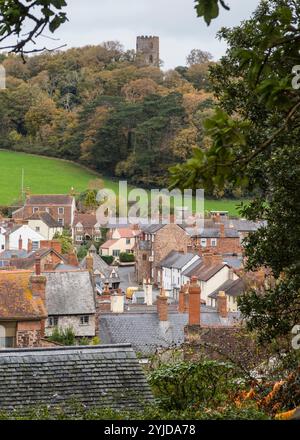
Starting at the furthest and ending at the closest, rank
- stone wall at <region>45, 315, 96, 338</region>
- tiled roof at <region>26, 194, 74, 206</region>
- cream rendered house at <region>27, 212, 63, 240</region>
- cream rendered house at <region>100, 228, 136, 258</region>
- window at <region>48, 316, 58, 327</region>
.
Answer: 1. tiled roof at <region>26, 194, 74, 206</region>
2. cream rendered house at <region>27, 212, 63, 240</region>
3. cream rendered house at <region>100, 228, 136, 258</region>
4. window at <region>48, 316, 58, 327</region>
5. stone wall at <region>45, 315, 96, 338</region>

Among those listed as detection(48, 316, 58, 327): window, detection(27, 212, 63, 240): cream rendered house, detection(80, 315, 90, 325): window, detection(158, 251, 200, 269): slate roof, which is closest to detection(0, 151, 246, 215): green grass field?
detection(27, 212, 63, 240): cream rendered house

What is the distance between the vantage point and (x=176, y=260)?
196ft

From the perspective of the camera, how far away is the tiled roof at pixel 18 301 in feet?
82.4

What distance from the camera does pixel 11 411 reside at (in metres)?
11.3

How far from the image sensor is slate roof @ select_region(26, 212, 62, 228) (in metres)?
74.3

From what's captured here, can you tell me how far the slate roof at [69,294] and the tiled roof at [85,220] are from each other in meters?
44.0

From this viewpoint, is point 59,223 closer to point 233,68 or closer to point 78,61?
point 78,61

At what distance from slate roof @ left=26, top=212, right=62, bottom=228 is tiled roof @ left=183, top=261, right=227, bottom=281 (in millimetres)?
21700

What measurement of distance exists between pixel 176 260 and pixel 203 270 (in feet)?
25.2

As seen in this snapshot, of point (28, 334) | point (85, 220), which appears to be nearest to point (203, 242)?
point (85, 220)

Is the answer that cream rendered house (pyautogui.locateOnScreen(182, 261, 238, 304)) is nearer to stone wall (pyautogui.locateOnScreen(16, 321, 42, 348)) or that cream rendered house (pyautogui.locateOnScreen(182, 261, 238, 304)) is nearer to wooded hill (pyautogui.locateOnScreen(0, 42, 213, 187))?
stone wall (pyautogui.locateOnScreen(16, 321, 42, 348))

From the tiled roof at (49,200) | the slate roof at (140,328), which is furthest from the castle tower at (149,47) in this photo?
the slate roof at (140,328)

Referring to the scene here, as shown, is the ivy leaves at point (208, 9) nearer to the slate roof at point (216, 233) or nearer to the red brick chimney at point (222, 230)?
the red brick chimney at point (222, 230)

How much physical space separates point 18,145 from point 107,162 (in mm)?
16774
